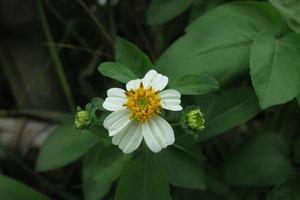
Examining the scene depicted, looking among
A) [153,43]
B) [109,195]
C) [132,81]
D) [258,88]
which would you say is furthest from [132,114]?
[153,43]

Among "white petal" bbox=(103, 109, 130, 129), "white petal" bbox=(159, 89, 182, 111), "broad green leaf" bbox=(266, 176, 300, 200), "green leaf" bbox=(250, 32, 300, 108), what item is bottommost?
"broad green leaf" bbox=(266, 176, 300, 200)

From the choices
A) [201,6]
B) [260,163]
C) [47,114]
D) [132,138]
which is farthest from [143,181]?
[47,114]

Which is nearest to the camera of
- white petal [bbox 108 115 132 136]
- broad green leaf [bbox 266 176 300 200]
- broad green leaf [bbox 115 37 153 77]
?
white petal [bbox 108 115 132 136]

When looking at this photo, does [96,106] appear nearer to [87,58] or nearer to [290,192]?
[290,192]

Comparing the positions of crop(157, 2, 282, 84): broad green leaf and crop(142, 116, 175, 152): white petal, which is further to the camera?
crop(157, 2, 282, 84): broad green leaf

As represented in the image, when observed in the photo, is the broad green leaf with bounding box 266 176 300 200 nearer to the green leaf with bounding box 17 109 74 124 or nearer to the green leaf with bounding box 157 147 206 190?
the green leaf with bounding box 157 147 206 190

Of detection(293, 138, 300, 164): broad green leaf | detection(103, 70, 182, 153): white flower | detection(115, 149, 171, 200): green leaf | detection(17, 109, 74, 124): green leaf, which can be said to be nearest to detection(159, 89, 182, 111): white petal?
detection(103, 70, 182, 153): white flower

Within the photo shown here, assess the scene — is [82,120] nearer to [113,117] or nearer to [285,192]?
[113,117]
